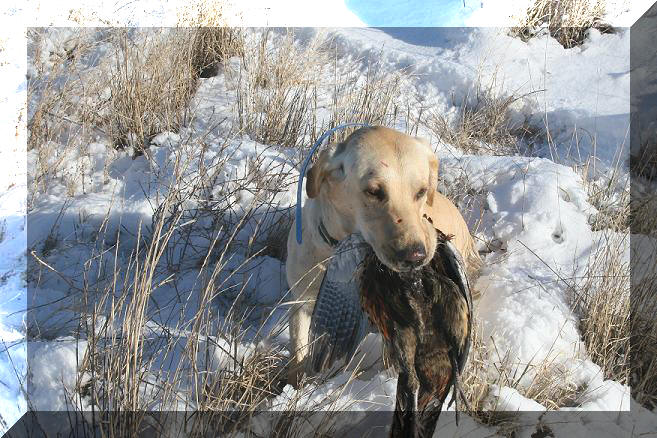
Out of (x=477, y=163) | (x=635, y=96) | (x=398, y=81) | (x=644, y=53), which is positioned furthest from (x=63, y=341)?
(x=644, y=53)

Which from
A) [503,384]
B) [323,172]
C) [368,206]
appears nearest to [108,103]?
[323,172]

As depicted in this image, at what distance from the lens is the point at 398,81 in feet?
17.3

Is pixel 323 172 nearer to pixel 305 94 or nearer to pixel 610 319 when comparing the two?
pixel 610 319

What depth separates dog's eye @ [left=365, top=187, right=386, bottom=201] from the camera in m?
2.53

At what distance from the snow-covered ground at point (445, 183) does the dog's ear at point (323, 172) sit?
499mm

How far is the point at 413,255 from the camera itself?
2238 millimetres

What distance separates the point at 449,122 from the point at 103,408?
3957mm

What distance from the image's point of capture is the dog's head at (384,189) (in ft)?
7.58

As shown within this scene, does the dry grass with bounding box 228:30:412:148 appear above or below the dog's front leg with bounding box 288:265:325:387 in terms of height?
above

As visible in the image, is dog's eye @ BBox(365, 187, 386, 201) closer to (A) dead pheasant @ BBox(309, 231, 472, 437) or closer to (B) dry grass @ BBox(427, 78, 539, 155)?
(A) dead pheasant @ BBox(309, 231, 472, 437)

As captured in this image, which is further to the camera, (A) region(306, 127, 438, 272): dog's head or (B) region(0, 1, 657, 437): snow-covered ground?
(B) region(0, 1, 657, 437): snow-covered ground

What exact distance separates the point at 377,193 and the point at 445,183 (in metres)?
1.82

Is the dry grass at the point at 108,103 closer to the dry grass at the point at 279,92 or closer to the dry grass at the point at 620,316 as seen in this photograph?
the dry grass at the point at 279,92

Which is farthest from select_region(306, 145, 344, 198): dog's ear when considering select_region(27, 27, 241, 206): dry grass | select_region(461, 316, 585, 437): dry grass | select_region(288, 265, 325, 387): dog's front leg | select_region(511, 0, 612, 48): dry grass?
select_region(511, 0, 612, 48): dry grass
